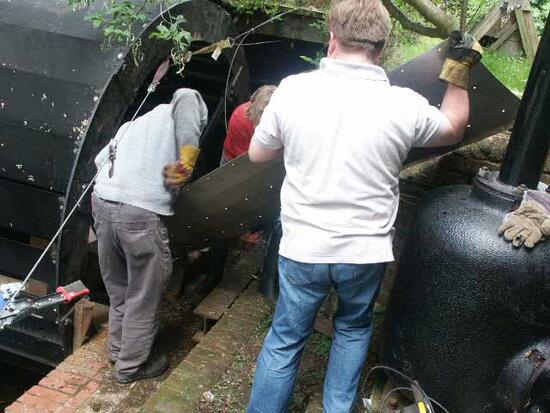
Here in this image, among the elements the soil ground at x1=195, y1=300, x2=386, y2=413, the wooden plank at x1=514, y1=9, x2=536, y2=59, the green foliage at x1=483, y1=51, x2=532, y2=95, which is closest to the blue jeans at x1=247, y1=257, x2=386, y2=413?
the soil ground at x1=195, y1=300, x2=386, y2=413

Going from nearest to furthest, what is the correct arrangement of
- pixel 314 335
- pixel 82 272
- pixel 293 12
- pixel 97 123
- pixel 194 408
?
1. pixel 194 408
2. pixel 314 335
3. pixel 97 123
4. pixel 82 272
5. pixel 293 12

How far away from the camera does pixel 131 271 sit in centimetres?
304

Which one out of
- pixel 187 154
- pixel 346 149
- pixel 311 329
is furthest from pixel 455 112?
pixel 187 154

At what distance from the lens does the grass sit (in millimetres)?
3828

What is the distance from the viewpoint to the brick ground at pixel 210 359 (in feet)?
8.77

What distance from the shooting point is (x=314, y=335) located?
3172mm

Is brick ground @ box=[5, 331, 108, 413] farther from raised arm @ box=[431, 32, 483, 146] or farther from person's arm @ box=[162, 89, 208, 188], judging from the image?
raised arm @ box=[431, 32, 483, 146]

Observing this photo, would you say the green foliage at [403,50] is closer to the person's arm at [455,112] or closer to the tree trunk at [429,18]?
the tree trunk at [429,18]

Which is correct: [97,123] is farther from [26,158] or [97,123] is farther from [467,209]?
[467,209]

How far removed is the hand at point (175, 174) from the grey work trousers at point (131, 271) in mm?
198

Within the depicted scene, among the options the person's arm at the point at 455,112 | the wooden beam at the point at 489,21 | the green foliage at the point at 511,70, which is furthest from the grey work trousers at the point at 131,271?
the wooden beam at the point at 489,21

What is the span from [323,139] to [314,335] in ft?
5.20

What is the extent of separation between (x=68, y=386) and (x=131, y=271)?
732 millimetres

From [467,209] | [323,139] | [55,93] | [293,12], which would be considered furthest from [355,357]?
[293,12]
